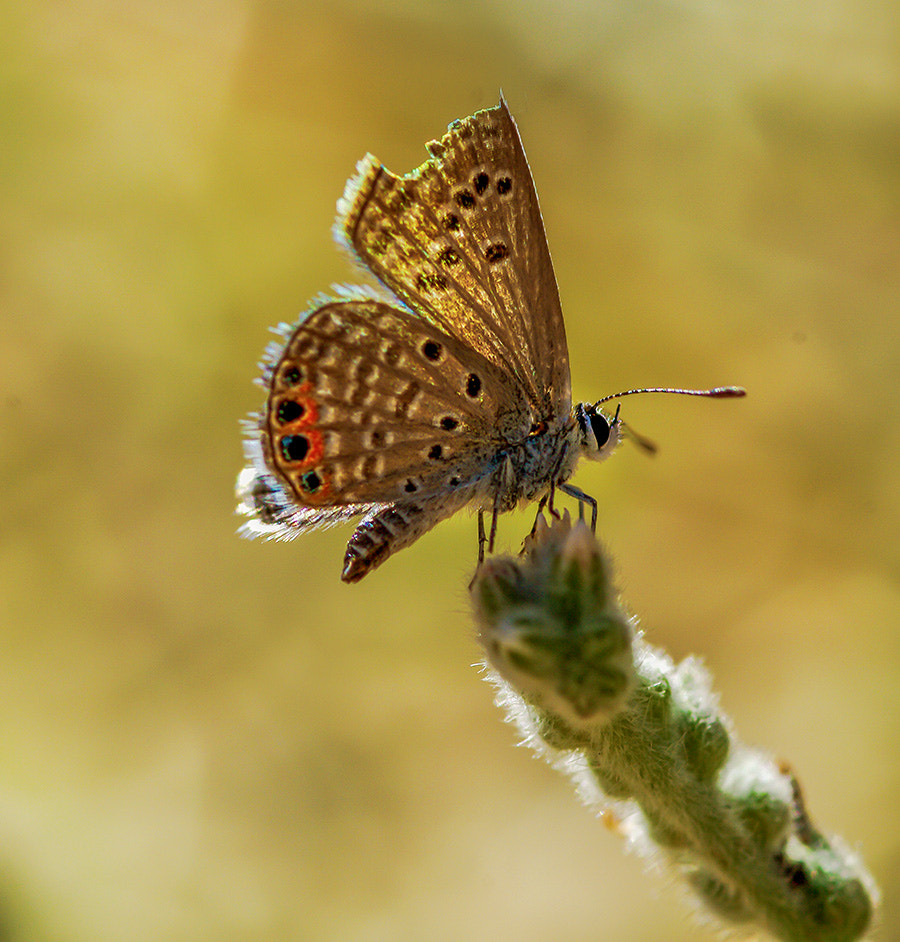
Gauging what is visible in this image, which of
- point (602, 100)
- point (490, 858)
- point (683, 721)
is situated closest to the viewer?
point (683, 721)

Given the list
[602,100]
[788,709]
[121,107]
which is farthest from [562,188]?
[788,709]

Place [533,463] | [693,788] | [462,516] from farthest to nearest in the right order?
[462,516], [533,463], [693,788]

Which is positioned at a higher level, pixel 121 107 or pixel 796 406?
pixel 121 107

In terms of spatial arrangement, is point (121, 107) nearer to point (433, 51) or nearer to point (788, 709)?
point (433, 51)

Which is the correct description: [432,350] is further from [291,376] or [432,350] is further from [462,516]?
[462,516]

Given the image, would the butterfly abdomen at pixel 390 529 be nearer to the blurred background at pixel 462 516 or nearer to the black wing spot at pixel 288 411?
the black wing spot at pixel 288 411

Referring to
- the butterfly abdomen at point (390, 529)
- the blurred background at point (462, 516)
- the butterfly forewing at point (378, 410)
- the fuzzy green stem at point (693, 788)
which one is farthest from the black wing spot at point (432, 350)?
the blurred background at point (462, 516)

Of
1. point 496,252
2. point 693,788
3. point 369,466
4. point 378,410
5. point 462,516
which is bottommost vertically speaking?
point 693,788

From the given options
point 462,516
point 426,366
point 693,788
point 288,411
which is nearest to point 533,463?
point 426,366
